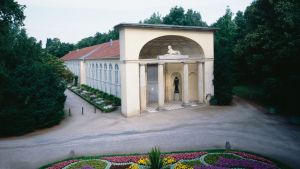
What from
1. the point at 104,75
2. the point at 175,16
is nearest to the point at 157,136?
the point at 104,75

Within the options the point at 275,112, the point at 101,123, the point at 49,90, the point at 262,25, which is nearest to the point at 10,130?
the point at 49,90

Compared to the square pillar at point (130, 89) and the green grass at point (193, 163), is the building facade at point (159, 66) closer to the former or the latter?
the square pillar at point (130, 89)

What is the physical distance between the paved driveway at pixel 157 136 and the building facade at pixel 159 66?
3059mm

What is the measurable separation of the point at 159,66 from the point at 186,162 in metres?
14.9

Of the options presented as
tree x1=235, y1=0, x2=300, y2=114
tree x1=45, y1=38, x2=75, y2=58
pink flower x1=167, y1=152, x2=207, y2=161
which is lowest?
pink flower x1=167, y1=152, x2=207, y2=161

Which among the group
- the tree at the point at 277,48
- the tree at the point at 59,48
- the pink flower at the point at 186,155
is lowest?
the pink flower at the point at 186,155

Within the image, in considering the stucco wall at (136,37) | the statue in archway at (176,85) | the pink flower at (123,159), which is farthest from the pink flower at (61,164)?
the statue in archway at (176,85)

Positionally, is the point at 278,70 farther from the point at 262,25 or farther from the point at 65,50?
the point at 65,50

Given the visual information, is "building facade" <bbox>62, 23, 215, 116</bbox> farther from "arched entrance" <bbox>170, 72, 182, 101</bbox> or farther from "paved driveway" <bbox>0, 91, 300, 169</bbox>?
"paved driveway" <bbox>0, 91, 300, 169</bbox>

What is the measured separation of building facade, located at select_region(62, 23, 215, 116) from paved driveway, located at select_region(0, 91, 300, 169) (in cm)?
306

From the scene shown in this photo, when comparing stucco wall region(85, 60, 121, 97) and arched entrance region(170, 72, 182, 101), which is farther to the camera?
stucco wall region(85, 60, 121, 97)

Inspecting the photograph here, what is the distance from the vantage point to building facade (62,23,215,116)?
83.7ft

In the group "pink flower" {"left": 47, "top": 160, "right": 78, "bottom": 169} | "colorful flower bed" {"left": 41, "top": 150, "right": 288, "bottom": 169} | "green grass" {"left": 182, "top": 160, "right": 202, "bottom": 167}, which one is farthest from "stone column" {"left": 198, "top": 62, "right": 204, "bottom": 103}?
"pink flower" {"left": 47, "top": 160, "right": 78, "bottom": 169}

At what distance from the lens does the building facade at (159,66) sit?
25.5 metres
